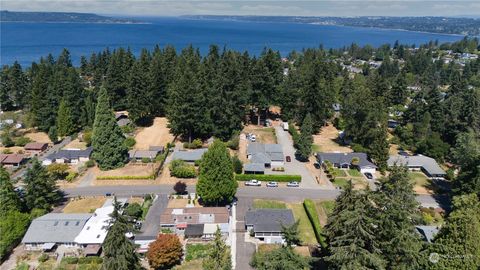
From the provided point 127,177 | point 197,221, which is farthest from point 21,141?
point 197,221

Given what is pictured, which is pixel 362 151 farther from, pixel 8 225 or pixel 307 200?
pixel 8 225

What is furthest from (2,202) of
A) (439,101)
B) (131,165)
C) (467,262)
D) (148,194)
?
(439,101)

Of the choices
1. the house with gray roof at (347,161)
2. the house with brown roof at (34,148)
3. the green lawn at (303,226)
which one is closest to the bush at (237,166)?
the green lawn at (303,226)

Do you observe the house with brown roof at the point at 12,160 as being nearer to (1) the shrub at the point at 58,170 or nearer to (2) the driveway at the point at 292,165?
(1) the shrub at the point at 58,170

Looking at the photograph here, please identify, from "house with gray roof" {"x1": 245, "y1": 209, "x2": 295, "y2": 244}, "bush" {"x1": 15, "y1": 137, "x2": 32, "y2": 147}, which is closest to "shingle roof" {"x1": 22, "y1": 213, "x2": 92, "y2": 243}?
"house with gray roof" {"x1": 245, "y1": 209, "x2": 295, "y2": 244}

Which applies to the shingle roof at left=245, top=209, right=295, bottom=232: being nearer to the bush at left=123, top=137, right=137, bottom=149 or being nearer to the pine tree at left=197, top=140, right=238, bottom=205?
the pine tree at left=197, top=140, right=238, bottom=205

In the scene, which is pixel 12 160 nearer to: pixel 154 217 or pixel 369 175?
pixel 154 217
